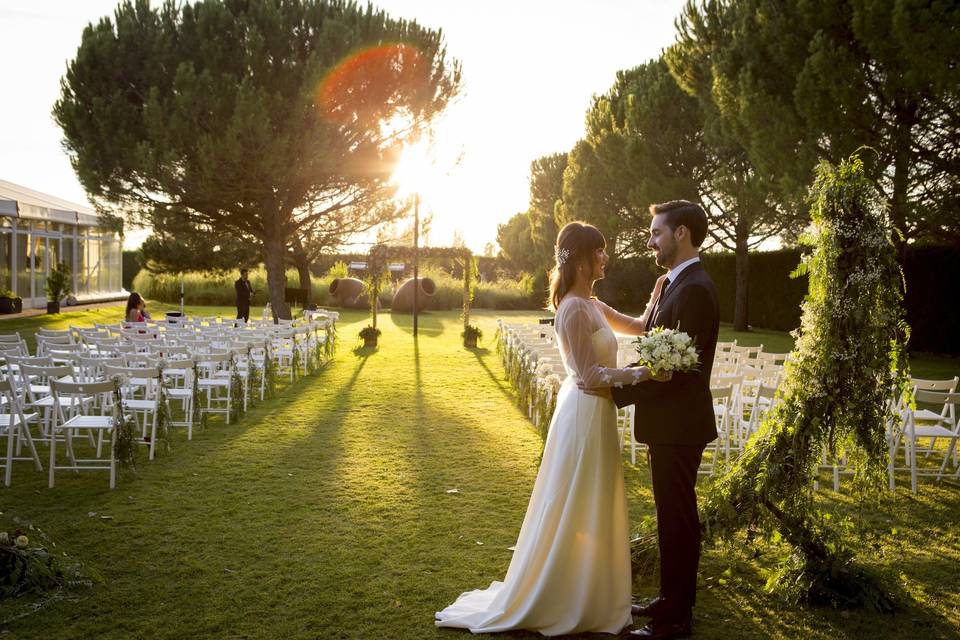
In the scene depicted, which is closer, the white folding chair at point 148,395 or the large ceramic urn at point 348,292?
the white folding chair at point 148,395

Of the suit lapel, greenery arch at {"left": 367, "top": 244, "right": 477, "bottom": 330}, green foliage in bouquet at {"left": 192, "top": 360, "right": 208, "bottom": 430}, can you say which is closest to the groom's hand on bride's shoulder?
the suit lapel

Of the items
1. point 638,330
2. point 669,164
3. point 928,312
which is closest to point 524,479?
point 638,330

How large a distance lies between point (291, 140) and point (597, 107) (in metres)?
15.5

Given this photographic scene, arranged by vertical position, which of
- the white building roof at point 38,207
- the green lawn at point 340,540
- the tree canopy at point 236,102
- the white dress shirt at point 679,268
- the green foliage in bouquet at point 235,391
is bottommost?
the green lawn at point 340,540

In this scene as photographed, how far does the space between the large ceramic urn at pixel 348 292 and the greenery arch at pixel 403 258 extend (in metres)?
12.7

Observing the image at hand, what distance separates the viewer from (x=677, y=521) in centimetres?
336

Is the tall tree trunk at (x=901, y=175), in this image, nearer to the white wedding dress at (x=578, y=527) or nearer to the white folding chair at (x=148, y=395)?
the white wedding dress at (x=578, y=527)

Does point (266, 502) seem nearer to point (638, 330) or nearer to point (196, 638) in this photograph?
point (196, 638)

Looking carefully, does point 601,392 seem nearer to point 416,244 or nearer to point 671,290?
point 671,290

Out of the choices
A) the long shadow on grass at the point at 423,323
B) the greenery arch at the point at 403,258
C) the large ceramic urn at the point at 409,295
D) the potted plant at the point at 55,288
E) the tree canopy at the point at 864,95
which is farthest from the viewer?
the large ceramic urn at the point at 409,295

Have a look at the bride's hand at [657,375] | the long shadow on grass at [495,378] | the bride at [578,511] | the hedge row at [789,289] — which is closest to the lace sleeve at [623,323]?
the bride at [578,511]

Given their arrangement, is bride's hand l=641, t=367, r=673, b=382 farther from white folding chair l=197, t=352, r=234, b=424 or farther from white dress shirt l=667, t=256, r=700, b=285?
white folding chair l=197, t=352, r=234, b=424

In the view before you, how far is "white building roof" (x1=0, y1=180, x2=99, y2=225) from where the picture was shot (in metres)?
21.2

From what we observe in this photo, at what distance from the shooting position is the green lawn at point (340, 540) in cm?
366
